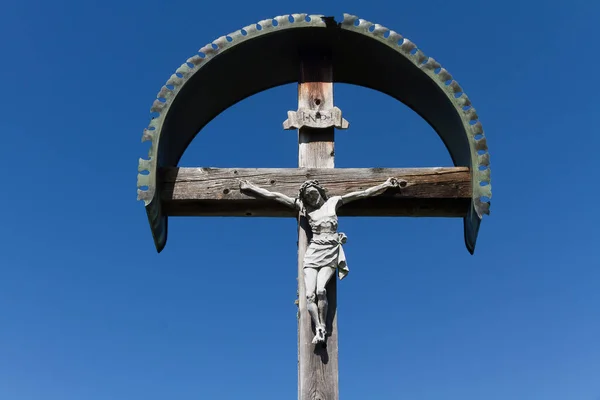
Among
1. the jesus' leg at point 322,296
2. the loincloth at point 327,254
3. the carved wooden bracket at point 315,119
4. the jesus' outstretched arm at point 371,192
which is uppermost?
the carved wooden bracket at point 315,119

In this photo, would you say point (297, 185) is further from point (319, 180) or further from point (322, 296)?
point (322, 296)

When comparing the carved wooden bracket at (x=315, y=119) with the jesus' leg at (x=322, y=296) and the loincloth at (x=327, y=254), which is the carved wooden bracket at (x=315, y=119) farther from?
the jesus' leg at (x=322, y=296)

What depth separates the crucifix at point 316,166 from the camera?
22.8ft

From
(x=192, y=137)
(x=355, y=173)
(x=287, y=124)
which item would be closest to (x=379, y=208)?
(x=355, y=173)

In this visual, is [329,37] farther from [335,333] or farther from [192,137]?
[335,333]

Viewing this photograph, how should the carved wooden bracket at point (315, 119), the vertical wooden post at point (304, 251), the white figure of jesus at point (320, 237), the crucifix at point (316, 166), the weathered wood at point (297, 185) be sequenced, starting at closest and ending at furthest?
1. the vertical wooden post at point (304, 251)
2. the white figure of jesus at point (320, 237)
3. the crucifix at point (316, 166)
4. the weathered wood at point (297, 185)
5. the carved wooden bracket at point (315, 119)

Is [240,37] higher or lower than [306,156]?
higher

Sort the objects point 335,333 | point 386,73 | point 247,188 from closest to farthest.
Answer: point 335,333, point 247,188, point 386,73

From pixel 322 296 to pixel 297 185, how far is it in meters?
0.96

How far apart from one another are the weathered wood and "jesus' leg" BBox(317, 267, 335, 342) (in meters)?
0.65

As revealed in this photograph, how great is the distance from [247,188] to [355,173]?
0.75 meters

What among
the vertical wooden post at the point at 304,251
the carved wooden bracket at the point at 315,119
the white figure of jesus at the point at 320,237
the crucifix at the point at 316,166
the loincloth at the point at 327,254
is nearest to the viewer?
the vertical wooden post at the point at 304,251

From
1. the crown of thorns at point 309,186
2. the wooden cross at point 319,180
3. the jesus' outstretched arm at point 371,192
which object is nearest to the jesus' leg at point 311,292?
the wooden cross at point 319,180

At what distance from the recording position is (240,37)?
7.43 m
